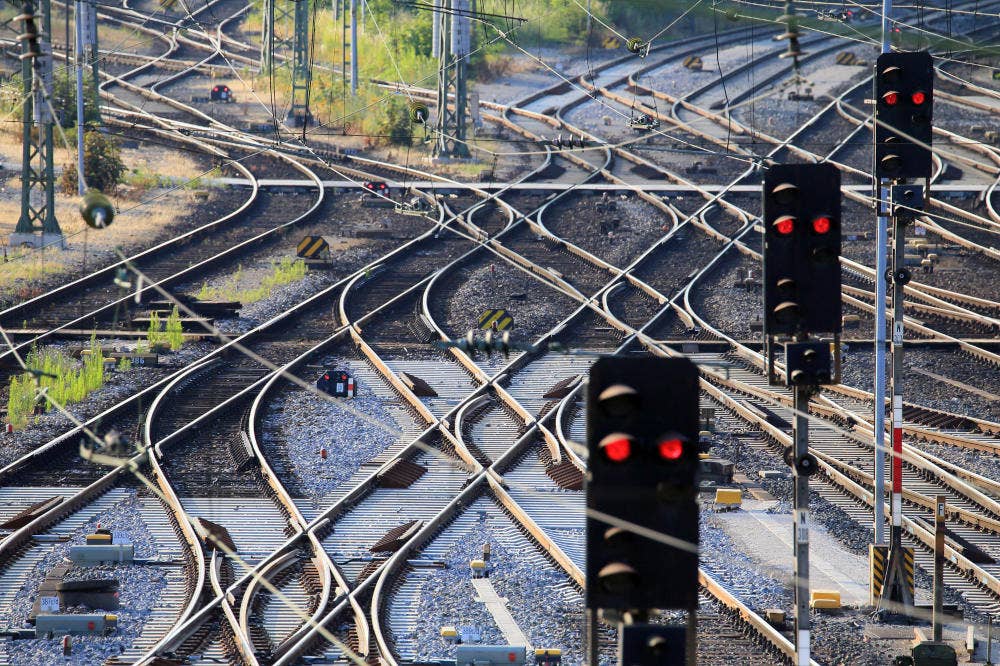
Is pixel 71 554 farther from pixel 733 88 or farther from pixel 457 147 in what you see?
pixel 733 88

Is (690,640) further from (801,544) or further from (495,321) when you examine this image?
(495,321)

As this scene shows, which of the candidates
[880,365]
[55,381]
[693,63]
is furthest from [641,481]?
[693,63]

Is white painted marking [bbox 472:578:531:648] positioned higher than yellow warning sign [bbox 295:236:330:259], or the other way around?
yellow warning sign [bbox 295:236:330:259]

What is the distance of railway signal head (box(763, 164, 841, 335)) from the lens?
1004 cm

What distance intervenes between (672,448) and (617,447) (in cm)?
26

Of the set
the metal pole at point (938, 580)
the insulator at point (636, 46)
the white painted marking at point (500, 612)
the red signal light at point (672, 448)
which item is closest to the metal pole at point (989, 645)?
the metal pole at point (938, 580)

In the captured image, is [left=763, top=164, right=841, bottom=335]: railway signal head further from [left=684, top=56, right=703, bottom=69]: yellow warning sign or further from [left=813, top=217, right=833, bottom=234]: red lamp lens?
[left=684, top=56, right=703, bottom=69]: yellow warning sign

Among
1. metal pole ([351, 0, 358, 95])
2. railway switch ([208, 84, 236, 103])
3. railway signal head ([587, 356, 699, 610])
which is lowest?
railway signal head ([587, 356, 699, 610])

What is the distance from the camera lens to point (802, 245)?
10102 mm

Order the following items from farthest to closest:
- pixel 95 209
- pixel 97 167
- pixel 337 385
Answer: pixel 97 167, pixel 337 385, pixel 95 209

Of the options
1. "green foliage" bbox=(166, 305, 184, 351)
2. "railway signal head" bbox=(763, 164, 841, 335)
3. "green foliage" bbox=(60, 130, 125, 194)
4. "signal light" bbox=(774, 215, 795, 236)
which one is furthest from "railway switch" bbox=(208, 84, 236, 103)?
"signal light" bbox=(774, 215, 795, 236)

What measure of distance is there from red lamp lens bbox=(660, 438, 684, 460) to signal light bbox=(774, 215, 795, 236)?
3.12 m

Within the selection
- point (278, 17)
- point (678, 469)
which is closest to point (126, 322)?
point (678, 469)

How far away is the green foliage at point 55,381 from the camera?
22484mm
